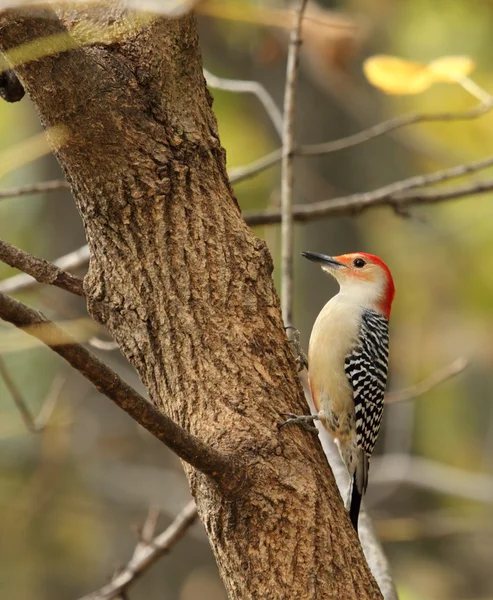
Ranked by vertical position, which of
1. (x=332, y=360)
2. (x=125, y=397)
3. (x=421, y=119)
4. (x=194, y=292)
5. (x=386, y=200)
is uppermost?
(x=421, y=119)

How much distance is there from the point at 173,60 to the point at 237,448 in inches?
45.2

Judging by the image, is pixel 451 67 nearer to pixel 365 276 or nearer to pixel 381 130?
pixel 381 130

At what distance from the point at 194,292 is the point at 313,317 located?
6.86 metres

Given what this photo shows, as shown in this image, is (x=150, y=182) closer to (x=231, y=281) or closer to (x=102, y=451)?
(x=231, y=281)

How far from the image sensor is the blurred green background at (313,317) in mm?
9156

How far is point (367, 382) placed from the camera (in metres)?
4.23

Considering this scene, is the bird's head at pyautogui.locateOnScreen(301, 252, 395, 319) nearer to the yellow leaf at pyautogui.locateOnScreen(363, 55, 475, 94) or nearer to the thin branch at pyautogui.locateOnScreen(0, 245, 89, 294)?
the yellow leaf at pyautogui.locateOnScreen(363, 55, 475, 94)

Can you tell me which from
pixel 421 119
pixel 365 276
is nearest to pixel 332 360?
pixel 365 276

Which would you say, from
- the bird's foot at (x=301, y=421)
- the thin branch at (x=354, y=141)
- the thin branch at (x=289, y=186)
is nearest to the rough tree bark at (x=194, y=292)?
the bird's foot at (x=301, y=421)

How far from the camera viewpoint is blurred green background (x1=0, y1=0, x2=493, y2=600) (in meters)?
9.16

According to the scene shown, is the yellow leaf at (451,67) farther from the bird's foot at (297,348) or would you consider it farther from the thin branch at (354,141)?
the bird's foot at (297,348)

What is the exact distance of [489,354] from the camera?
34.9ft

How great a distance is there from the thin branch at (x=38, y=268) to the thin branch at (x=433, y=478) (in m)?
5.04

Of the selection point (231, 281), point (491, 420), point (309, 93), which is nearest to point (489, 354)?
point (491, 420)
